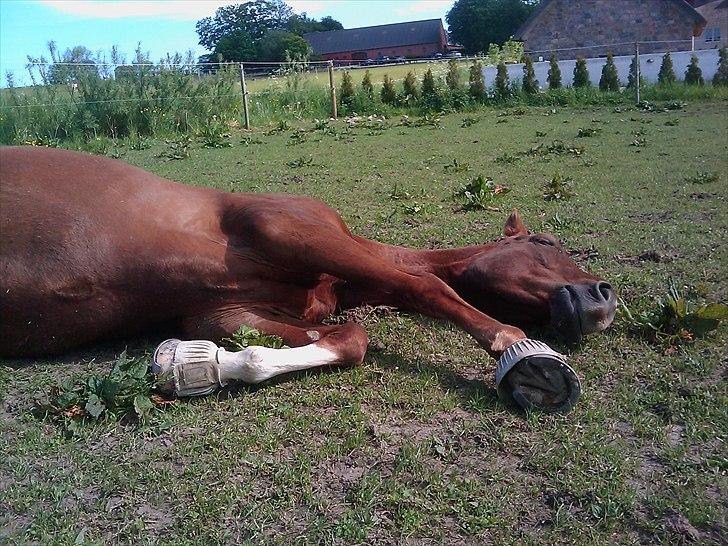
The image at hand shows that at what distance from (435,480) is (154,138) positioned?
1635 cm

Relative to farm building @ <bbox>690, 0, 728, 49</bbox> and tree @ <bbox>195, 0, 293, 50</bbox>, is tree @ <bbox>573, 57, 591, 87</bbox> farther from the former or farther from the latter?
tree @ <bbox>195, 0, 293, 50</bbox>

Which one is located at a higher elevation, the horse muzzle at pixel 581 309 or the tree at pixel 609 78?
the tree at pixel 609 78

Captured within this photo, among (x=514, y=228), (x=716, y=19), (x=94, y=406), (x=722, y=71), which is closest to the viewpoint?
(x=94, y=406)

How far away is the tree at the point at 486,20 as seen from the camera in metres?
76.2

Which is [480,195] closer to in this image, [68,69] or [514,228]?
[514,228]

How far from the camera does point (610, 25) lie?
136ft

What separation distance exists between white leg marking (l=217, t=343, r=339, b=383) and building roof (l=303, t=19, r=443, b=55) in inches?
3506

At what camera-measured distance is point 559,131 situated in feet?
49.2

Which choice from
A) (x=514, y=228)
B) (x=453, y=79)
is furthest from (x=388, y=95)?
(x=514, y=228)

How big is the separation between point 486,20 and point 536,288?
268 ft

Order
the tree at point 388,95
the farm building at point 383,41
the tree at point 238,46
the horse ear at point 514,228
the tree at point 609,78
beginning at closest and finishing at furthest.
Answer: the horse ear at point 514,228 → the tree at point 609,78 → the tree at point 388,95 → the tree at point 238,46 → the farm building at point 383,41

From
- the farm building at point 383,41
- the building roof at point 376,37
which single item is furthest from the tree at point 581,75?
the building roof at point 376,37

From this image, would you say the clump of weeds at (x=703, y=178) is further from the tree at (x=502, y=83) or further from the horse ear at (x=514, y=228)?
the tree at (x=502, y=83)

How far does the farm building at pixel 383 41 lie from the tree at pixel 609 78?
65417 millimetres
